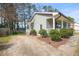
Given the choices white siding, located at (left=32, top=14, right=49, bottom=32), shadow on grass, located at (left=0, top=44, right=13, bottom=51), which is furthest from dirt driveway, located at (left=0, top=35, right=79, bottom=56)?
white siding, located at (left=32, top=14, right=49, bottom=32)

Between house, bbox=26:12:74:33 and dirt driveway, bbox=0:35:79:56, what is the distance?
0.13 meters

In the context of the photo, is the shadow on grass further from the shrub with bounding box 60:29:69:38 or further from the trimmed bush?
the shrub with bounding box 60:29:69:38

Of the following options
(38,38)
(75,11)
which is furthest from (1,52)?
(75,11)

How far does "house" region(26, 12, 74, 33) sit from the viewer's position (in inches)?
214

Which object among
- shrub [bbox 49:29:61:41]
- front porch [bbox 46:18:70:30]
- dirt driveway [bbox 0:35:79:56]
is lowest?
dirt driveway [bbox 0:35:79:56]

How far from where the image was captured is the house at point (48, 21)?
543cm

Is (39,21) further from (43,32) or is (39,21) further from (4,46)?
(4,46)

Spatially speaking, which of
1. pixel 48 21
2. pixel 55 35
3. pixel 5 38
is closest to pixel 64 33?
pixel 55 35

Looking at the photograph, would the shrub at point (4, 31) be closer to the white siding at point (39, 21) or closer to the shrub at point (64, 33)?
the white siding at point (39, 21)

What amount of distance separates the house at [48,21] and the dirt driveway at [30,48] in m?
0.13

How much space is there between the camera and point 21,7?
5461 mm

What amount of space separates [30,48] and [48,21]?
1.19 ft

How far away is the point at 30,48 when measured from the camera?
5.44 m

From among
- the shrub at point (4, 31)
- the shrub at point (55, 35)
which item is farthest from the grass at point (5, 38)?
the shrub at point (55, 35)
